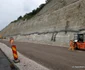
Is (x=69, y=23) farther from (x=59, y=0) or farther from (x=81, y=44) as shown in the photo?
(x=59, y=0)

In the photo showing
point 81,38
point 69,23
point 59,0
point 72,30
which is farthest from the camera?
point 59,0

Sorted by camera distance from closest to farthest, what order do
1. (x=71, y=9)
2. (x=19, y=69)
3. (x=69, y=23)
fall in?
(x=19, y=69) → (x=69, y=23) → (x=71, y=9)

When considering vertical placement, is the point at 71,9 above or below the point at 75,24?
above

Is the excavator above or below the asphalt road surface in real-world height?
above

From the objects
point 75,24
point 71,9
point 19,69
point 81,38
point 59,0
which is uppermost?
point 59,0

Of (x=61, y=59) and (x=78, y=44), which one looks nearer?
(x=61, y=59)

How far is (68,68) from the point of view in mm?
10836

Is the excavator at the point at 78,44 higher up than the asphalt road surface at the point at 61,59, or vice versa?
the excavator at the point at 78,44

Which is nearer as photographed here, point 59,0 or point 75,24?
point 75,24

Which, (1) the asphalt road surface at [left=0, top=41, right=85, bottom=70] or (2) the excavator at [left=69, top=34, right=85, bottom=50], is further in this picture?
(2) the excavator at [left=69, top=34, right=85, bottom=50]

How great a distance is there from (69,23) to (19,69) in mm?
25144

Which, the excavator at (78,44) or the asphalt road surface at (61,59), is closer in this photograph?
the asphalt road surface at (61,59)

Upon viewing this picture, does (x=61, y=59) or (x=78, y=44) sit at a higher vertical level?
(x=78, y=44)

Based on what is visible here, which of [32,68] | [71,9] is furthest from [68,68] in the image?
[71,9]
